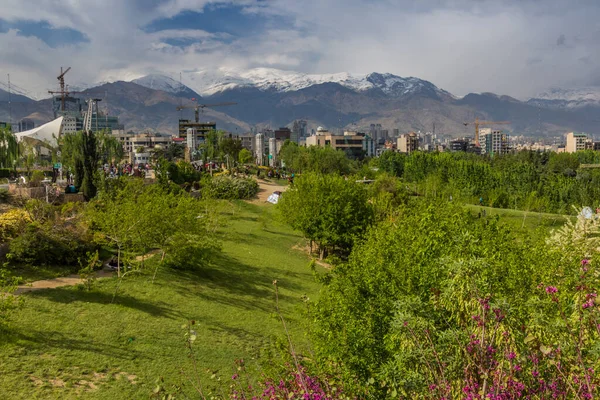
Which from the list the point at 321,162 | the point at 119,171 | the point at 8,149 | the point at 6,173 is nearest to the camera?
the point at 6,173

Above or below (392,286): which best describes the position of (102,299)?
below

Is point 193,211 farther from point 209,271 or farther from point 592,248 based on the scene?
point 592,248

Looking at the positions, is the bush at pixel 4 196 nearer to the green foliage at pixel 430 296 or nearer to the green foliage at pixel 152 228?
the green foliage at pixel 152 228

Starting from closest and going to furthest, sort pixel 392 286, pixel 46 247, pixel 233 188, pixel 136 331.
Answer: pixel 392 286 < pixel 136 331 < pixel 46 247 < pixel 233 188

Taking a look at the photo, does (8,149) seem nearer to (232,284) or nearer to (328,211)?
(328,211)

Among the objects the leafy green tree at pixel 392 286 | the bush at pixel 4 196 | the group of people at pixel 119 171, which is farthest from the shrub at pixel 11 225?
the group of people at pixel 119 171

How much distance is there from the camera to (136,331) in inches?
762

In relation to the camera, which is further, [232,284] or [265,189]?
[265,189]

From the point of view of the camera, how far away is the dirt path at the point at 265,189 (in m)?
63.0

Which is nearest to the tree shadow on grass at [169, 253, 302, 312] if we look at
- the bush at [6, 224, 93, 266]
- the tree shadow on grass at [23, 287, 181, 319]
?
the tree shadow on grass at [23, 287, 181, 319]

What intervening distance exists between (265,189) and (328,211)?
30.8 meters

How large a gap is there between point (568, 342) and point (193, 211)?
24702 millimetres

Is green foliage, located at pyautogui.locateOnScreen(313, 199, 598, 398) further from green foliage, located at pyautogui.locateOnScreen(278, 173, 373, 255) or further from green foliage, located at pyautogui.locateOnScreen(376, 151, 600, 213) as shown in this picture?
green foliage, located at pyautogui.locateOnScreen(376, 151, 600, 213)

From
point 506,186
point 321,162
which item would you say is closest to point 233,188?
point 321,162
